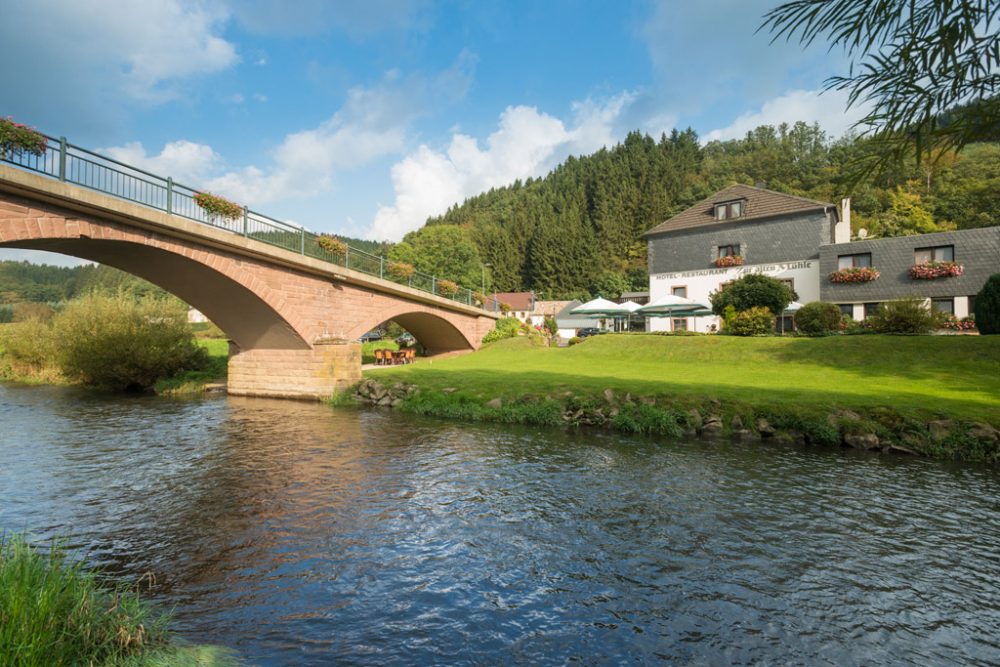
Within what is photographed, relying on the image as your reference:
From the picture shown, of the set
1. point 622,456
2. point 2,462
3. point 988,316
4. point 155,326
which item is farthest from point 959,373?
point 155,326

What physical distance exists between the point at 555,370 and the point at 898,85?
17.2m

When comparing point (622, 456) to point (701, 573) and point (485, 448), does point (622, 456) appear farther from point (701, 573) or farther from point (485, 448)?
point (701, 573)

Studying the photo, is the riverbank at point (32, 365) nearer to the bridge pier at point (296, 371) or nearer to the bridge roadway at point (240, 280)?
the bridge pier at point (296, 371)

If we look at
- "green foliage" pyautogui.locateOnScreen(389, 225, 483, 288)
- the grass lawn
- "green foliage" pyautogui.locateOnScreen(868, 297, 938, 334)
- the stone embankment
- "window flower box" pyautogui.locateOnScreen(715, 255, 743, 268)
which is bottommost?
the stone embankment

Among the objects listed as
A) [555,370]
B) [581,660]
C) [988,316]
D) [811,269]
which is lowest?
[581,660]

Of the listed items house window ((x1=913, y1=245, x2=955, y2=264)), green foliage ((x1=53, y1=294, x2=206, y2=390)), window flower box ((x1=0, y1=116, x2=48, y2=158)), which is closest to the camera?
window flower box ((x1=0, y1=116, x2=48, y2=158))

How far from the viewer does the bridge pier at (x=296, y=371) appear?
1984 cm

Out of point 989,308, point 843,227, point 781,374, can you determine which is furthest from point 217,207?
point 843,227

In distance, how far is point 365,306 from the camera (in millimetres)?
23312

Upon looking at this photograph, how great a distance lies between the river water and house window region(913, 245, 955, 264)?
26.2 m

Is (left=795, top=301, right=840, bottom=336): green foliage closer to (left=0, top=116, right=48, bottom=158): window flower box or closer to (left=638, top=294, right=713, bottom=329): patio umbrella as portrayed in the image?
(left=638, top=294, right=713, bottom=329): patio umbrella

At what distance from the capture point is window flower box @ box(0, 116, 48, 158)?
32.9 ft

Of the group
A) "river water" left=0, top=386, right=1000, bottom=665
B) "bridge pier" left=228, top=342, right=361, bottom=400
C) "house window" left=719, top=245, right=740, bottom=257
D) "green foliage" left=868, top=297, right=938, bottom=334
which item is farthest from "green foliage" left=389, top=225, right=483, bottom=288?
"river water" left=0, top=386, right=1000, bottom=665

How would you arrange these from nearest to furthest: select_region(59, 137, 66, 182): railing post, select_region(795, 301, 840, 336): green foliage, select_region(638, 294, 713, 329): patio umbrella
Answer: select_region(59, 137, 66, 182): railing post → select_region(795, 301, 840, 336): green foliage → select_region(638, 294, 713, 329): patio umbrella
